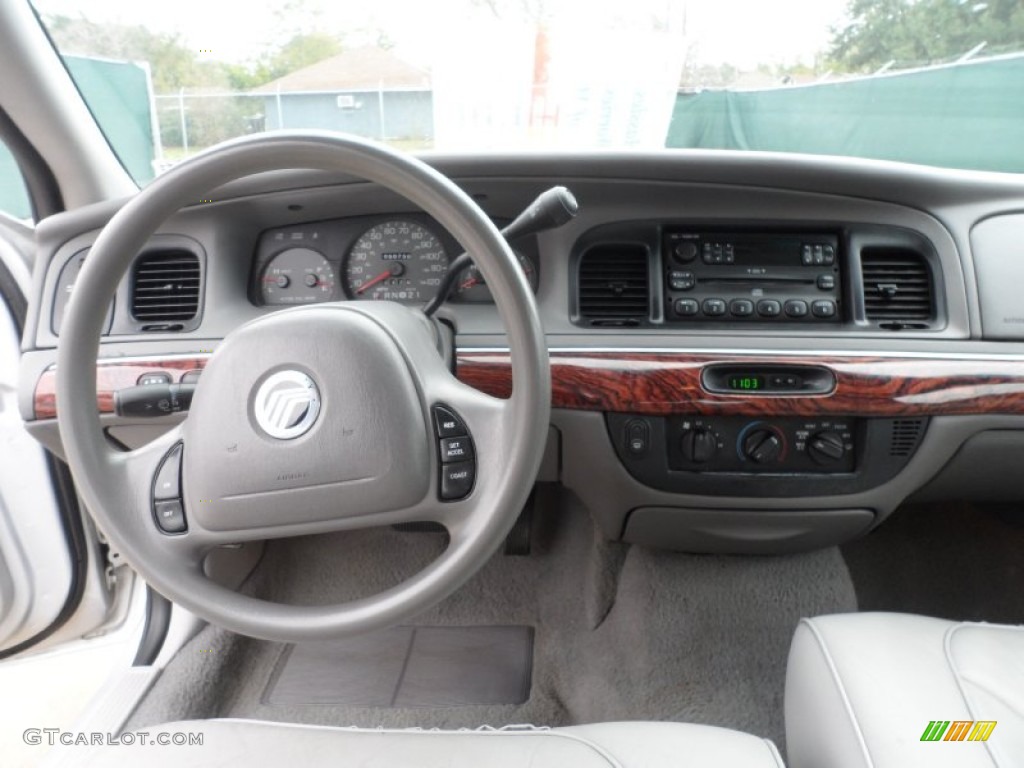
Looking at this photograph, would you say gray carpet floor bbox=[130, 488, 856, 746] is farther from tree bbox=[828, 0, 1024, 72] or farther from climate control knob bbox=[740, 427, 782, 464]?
tree bbox=[828, 0, 1024, 72]

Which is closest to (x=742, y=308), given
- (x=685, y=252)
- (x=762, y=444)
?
(x=685, y=252)

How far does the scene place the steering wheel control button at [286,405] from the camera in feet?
3.03

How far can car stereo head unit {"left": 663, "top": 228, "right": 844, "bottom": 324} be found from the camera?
1435 millimetres

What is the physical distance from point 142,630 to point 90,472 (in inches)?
48.3

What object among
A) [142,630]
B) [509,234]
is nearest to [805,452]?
[509,234]

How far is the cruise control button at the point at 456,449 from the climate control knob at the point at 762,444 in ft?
2.30

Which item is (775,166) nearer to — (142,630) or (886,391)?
(886,391)

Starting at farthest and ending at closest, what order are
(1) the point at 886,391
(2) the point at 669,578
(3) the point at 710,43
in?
(2) the point at 669,578, (3) the point at 710,43, (1) the point at 886,391

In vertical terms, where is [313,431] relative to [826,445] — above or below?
above

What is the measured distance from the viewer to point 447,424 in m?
0.95

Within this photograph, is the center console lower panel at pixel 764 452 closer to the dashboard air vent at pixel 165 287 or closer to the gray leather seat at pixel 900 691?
the gray leather seat at pixel 900 691

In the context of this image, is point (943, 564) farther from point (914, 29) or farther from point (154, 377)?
point (154, 377)

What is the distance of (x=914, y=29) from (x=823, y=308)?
0.63 meters

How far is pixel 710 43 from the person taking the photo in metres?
1.51
